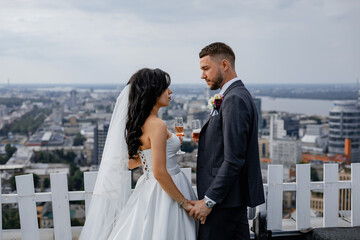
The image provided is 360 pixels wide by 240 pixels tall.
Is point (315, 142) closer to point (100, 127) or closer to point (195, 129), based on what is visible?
point (100, 127)

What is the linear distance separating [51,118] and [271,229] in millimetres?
41404

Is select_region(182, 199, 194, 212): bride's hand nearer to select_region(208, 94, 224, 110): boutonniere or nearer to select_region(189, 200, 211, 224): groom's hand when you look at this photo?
select_region(189, 200, 211, 224): groom's hand

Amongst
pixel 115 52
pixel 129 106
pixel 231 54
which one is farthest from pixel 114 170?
pixel 115 52

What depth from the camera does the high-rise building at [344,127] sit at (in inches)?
1512

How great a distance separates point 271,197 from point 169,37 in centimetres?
4687

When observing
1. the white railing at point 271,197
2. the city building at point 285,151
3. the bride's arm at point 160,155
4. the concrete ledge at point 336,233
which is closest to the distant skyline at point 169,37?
the city building at point 285,151

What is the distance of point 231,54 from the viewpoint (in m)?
2.13

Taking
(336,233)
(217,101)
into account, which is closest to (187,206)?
(217,101)

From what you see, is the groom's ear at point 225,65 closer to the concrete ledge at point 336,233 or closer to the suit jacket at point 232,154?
the suit jacket at point 232,154

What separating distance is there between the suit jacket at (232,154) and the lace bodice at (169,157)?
0.13 metres

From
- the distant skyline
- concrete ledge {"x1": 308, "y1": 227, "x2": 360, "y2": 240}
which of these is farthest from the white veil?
the distant skyline

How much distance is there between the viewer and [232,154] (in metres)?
1.98

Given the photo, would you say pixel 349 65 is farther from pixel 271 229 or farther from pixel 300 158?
pixel 271 229

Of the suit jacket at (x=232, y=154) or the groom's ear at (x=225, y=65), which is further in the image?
the groom's ear at (x=225, y=65)
